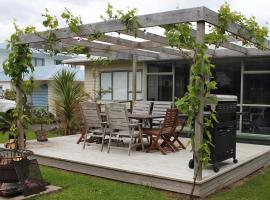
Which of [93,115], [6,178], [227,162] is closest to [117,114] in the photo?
[93,115]

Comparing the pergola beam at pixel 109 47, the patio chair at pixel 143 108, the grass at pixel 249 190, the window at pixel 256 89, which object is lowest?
the grass at pixel 249 190

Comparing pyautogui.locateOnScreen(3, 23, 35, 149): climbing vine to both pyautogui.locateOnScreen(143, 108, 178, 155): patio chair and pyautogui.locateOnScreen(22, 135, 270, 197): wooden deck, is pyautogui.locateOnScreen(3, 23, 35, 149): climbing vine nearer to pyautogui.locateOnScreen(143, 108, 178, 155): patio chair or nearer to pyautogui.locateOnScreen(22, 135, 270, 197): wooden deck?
pyautogui.locateOnScreen(22, 135, 270, 197): wooden deck

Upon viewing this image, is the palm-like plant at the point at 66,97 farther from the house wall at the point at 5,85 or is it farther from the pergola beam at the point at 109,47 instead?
the house wall at the point at 5,85

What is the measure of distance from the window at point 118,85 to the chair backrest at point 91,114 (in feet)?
18.6

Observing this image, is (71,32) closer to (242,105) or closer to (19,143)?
(19,143)

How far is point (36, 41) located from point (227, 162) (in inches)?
168

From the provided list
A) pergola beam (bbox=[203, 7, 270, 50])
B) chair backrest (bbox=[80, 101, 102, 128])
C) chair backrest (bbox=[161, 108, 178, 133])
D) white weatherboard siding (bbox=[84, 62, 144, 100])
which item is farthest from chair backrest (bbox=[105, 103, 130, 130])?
white weatherboard siding (bbox=[84, 62, 144, 100])

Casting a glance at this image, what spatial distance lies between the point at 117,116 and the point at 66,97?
440cm

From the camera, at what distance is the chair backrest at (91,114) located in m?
7.52

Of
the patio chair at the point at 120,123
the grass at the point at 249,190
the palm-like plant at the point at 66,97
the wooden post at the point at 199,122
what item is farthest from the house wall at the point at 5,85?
the wooden post at the point at 199,122

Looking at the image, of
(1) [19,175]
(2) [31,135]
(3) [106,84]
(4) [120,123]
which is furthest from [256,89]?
(1) [19,175]

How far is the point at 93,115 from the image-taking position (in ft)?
24.9

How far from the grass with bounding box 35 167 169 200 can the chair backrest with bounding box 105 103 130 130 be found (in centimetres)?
132

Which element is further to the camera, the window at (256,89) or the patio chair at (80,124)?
the window at (256,89)
